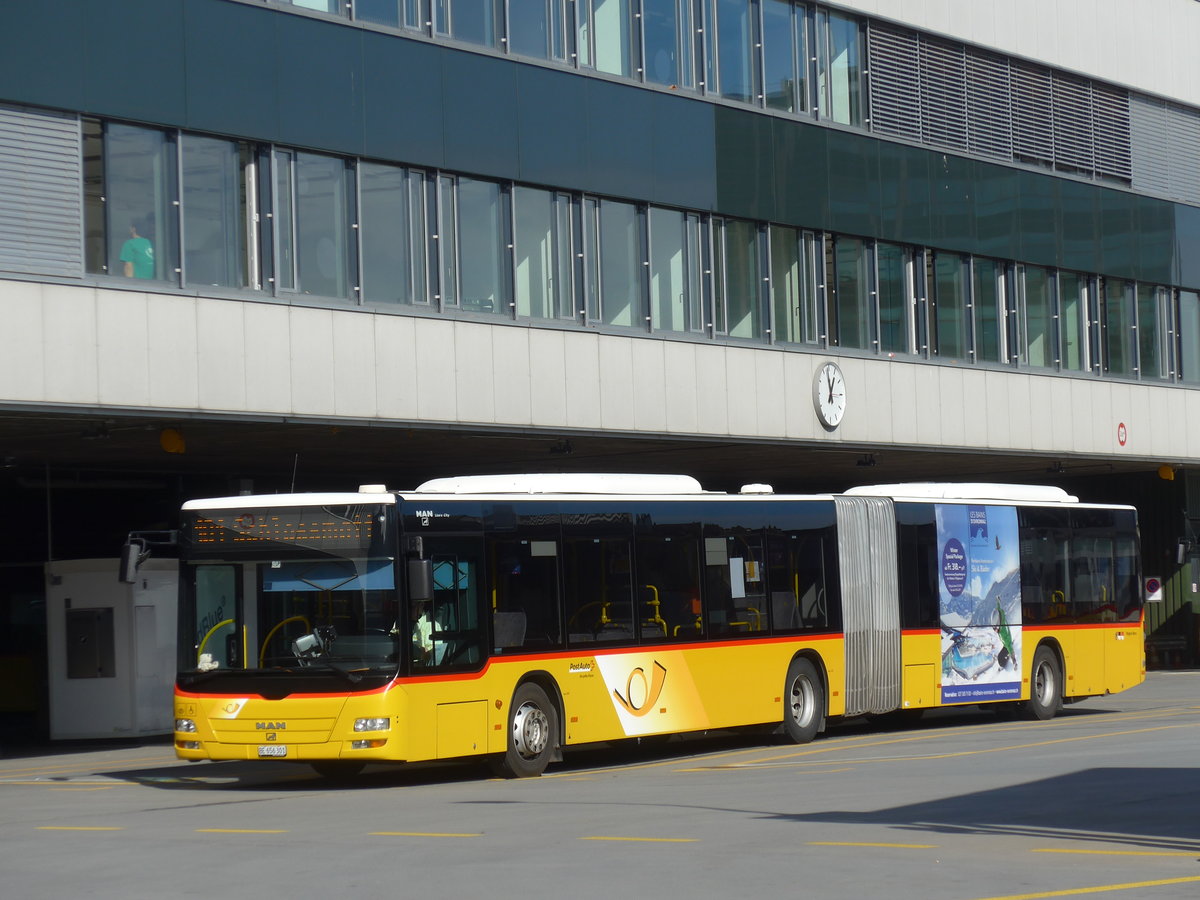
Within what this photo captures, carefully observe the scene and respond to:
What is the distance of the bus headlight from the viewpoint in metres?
16.6

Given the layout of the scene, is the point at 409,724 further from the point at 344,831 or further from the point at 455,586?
the point at 344,831

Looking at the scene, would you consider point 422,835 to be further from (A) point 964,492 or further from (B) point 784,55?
(B) point 784,55

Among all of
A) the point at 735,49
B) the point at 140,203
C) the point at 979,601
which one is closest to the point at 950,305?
the point at 735,49

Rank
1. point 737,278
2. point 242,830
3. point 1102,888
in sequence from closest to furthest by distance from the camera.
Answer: point 1102,888
point 242,830
point 737,278

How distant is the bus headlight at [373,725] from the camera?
16.6 meters

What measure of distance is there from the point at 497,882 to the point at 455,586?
755cm

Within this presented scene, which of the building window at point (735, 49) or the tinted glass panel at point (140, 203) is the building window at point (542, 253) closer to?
the building window at point (735, 49)

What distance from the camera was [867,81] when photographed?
33.0 metres

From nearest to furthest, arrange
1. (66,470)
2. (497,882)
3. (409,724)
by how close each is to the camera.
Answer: (497,882) → (409,724) → (66,470)

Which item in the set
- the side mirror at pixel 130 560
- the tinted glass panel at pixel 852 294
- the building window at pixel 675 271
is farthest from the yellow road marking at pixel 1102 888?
the tinted glass panel at pixel 852 294

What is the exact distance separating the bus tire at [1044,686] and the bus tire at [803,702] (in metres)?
4.66

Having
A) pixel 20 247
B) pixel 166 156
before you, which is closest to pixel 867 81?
pixel 166 156

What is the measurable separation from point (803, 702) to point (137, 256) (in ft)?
30.5

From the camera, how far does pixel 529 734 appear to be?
1823 centimetres
